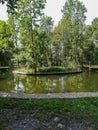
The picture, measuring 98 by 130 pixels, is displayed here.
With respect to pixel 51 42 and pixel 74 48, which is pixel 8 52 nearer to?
pixel 51 42

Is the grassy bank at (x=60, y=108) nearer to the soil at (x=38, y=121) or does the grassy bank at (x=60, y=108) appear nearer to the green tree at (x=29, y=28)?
the soil at (x=38, y=121)

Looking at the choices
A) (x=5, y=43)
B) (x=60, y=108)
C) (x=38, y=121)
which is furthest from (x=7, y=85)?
(x=5, y=43)

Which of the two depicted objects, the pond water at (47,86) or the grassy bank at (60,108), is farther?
the pond water at (47,86)

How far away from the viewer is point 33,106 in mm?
7473

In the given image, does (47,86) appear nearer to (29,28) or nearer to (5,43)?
(29,28)

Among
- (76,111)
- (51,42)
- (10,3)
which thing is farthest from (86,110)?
(51,42)

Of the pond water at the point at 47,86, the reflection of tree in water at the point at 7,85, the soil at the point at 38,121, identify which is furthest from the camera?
the reflection of tree in water at the point at 7,85

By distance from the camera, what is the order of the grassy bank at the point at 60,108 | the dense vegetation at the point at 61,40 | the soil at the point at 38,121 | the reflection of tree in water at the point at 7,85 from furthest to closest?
the dense vegetation at the point at 61,40
the reflection of tree in water at the point at 7,85
the grassy bank at the point at 60,108
the soil at the point at 38,121

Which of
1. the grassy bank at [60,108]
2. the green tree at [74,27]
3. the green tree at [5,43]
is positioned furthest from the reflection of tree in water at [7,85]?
A: the green tree at [74,27]

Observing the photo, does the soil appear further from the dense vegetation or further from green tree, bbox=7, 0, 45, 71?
the dense vegetation

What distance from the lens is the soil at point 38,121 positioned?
6.12 metres

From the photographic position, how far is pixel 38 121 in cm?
640

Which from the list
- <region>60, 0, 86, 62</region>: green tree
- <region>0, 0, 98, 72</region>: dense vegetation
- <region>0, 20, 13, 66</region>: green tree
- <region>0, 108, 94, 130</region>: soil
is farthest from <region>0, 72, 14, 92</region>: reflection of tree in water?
<region>60, 0, 86, 62</region>: green tree

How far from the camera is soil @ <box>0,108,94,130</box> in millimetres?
6121
